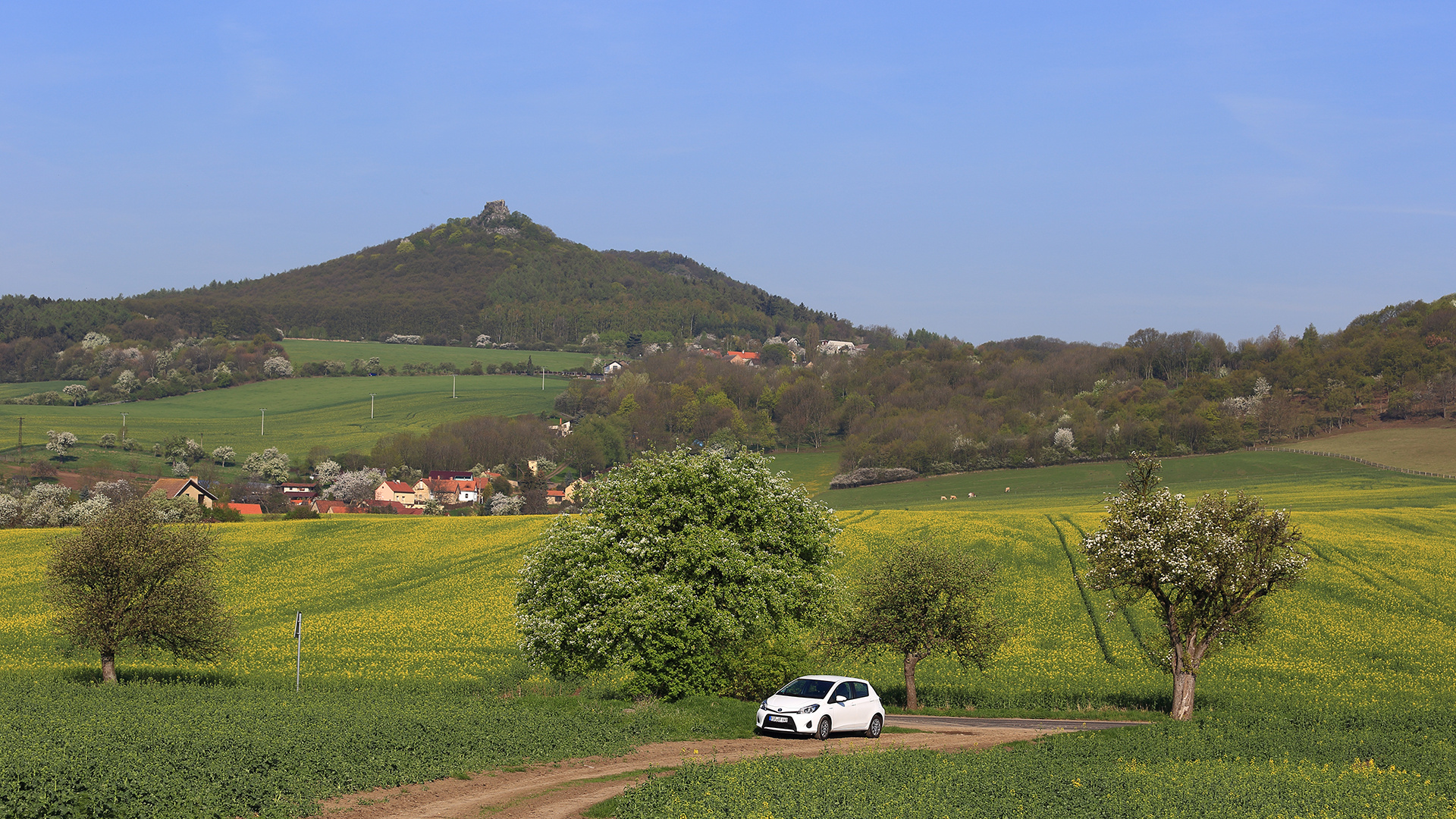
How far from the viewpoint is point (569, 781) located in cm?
2038

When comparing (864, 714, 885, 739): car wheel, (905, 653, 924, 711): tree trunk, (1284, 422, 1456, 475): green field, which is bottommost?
(905, 653, 924, 711): tree trunk

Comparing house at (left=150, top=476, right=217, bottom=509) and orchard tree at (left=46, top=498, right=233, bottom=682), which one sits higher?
orchard tree at (left=46, top=498, right=233, bottom=682)

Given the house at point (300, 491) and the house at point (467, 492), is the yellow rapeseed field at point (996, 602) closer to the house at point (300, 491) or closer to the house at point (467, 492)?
the house at point (300, 491)

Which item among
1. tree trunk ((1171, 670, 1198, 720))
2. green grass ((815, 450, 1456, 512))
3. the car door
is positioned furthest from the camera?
green grass ((815, 450, 1456, 512))

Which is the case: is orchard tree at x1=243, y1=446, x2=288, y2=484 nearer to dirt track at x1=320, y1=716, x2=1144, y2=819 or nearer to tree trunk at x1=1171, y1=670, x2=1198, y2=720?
dirt track at x1=320, y1=716, x2=1144, y2=819

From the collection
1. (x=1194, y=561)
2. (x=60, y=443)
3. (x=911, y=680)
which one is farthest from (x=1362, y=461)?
(x=60, y=443)

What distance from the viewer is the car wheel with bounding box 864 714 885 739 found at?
91.0 feet

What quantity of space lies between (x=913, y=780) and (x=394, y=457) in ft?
483

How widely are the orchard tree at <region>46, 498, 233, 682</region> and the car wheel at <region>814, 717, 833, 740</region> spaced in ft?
81.7

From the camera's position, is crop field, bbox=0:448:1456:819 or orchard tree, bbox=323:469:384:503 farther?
orchard tree, bbox=323:469:384:503

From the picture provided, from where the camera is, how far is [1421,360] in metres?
139

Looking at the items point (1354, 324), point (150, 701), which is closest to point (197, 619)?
point (150, 701)

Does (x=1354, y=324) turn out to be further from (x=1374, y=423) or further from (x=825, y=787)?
(x=825, y=787)

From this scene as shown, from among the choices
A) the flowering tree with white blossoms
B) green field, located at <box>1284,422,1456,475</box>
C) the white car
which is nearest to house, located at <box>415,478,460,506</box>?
the flowering tree with white blossoms
